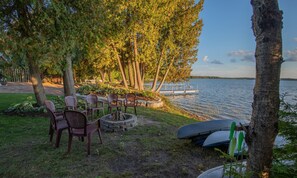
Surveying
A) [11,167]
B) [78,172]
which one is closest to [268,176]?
[78,172]

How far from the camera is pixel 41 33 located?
6.68 metres

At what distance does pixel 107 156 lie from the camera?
383 cm

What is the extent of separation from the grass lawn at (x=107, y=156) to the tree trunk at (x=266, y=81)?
188 centimetres

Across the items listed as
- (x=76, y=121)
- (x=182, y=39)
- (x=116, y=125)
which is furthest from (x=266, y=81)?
(x=182, y=39)

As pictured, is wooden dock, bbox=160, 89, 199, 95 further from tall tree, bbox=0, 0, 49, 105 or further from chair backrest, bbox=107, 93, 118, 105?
tall tree, bbox=0, 0, 49, 105

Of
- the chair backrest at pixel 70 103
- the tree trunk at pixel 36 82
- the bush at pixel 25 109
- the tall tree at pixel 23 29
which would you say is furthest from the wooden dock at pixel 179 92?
the tall tree at pixel 23 29

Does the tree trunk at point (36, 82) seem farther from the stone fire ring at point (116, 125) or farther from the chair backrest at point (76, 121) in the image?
the chair backrest at point (76, 121)

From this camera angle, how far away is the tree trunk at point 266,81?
1.42 m

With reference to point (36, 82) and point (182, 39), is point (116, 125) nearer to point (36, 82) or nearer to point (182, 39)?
point (36, 82)

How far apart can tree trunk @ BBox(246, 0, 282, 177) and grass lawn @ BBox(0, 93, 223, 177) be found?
1.88 m

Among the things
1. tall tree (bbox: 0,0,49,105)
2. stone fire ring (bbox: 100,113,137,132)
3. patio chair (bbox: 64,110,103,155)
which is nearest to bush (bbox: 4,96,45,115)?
tall tree (bbox: 0,0,49,105)

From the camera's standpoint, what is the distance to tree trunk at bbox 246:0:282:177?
→ 1.42 m

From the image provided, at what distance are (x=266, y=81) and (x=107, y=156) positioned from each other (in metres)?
3.19

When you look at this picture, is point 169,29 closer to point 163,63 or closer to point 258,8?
point 163,63
